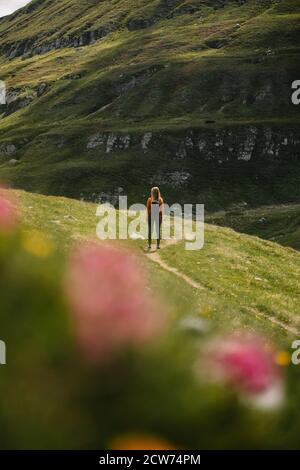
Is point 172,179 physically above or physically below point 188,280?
above

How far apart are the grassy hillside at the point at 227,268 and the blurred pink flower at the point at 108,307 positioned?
15.2 metres

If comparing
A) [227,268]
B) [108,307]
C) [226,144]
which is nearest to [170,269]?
[227,268]

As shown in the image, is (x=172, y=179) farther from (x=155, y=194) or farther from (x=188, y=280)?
(x=188, y=280)

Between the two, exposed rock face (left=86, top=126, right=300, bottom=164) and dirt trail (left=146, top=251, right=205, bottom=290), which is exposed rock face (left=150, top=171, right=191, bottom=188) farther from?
dirt trail (left=146, top=251, right=205, bottom=290)

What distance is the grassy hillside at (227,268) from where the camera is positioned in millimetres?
22091

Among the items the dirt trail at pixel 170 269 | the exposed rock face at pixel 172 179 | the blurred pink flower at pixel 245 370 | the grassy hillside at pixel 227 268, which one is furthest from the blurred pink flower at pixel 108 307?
the exposed rock face at pixel 172 179

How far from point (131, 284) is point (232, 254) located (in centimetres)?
3254

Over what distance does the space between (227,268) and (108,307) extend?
95.2 ft

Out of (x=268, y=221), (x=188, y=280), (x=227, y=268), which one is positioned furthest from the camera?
(x=268, y=221)

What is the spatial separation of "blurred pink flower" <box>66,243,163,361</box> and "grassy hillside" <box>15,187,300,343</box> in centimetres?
1516

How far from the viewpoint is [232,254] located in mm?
34344

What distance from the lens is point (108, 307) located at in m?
2.04

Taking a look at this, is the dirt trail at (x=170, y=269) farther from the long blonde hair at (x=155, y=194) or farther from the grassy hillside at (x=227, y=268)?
the long blonde hair at (x=155, y=194)
